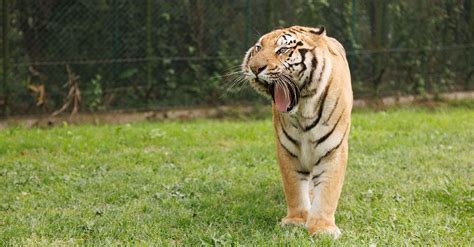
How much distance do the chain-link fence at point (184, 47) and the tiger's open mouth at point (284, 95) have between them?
549 cm

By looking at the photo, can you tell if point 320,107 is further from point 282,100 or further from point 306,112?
point 282,100

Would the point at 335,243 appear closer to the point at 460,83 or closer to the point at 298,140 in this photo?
the point at 298,140

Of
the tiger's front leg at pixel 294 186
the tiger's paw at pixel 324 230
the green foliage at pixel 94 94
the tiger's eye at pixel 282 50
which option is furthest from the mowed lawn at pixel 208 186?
the tiger's eye at pixel 282 50

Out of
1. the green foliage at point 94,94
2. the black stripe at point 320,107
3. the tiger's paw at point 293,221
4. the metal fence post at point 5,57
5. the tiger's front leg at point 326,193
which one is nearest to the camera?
the tiger's front leg at point 326,193

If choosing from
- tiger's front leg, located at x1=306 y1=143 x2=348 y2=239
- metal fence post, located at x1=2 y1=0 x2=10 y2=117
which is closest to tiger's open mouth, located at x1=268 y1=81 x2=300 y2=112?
tiger's front leg, located at x1=306 y1=143 x2=348 y2=239

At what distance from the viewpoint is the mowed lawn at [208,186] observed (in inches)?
182

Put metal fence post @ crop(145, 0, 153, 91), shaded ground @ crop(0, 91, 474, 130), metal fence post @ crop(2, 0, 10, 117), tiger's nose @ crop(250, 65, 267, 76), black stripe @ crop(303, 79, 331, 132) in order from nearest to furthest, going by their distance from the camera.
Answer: tiger's nose @ crop(250, 65, 267, 76) < black stripe @ crop(303, 79, 331, 132) < metal fence post @ crop(2, 0, 10, 117) < shaded ground @ crop(0, 91, 474, 130) < metal fence post @ crop(145, 0, 153, 91)

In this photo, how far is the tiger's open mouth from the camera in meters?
4.55

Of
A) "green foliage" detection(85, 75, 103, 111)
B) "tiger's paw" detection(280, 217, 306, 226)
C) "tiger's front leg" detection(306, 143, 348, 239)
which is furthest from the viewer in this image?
"green foliage" detection(85, 75, 103, 111)

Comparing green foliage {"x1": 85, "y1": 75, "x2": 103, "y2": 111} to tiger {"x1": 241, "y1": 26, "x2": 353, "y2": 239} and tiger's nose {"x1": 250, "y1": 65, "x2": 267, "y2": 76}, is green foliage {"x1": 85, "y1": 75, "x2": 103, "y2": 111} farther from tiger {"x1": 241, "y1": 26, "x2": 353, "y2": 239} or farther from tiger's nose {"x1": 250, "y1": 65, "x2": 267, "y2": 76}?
tiger's nose {"x1": 250, "y1": 65, "x2": 267, "y2": 76}

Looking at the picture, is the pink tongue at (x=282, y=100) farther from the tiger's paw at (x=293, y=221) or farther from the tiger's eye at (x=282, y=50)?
the tiger's paw at (x=293, y=221)

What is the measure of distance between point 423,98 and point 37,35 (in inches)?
237

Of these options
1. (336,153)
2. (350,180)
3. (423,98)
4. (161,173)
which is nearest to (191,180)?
(161,173)

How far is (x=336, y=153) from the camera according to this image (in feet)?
15.8
